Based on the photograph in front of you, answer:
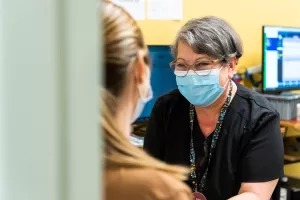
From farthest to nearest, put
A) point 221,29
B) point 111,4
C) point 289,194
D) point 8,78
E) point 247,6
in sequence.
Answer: point 247,6 → point 289,194 → point 221,29 → point 111,4 → point 8,78

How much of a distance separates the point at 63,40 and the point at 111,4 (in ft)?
0.79

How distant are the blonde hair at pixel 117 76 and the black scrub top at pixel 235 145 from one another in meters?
0.73

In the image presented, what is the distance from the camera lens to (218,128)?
140 cm

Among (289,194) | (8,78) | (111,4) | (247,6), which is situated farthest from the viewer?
(247,6)

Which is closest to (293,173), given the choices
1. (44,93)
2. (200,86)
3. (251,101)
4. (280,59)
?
(280,59)

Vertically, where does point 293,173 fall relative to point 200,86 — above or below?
below

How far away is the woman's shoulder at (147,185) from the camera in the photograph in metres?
Result: 0.59

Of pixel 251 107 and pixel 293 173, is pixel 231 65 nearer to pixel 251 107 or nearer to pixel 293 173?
pixel 251 107

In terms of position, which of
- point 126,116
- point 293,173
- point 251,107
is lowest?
point 293,173

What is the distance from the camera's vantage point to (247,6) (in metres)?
2.71

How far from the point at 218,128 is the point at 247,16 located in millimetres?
1501

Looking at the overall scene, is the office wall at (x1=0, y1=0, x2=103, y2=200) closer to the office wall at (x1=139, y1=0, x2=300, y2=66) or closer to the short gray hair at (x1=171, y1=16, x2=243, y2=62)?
the short gray hair at (x1=171, y1=16, x2=243, y2=62)

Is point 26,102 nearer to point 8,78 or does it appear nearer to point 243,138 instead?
point 8,78

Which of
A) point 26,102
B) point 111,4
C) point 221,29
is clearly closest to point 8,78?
point 26,102
